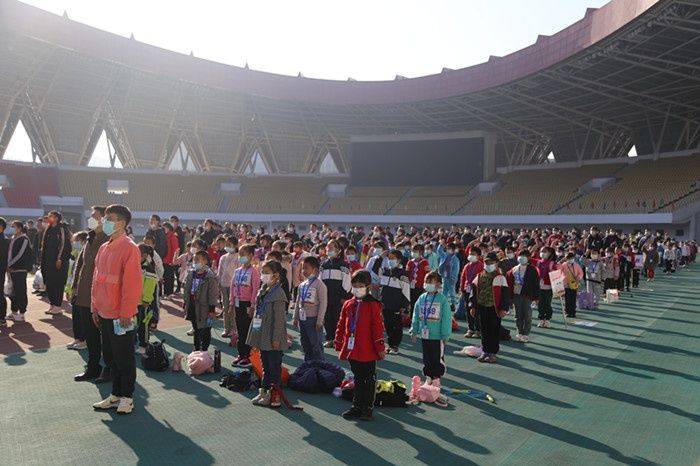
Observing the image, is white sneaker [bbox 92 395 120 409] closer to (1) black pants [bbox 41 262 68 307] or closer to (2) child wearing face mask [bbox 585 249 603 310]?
(1) black pants [bbox 41 262 68 307]

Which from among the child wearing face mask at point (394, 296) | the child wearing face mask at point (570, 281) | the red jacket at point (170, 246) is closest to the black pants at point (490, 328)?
the child wearing face mask at point (394, 296)

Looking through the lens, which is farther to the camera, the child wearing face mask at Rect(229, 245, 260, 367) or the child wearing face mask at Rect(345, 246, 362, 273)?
the child wearing face mask at Rect(345, 246, 362, 273)

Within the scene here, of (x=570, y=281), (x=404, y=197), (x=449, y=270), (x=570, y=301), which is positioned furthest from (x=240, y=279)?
(x=404, y=197)

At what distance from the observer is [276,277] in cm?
764

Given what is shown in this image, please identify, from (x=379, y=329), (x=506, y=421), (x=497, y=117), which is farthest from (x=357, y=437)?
(x=497, y=117)

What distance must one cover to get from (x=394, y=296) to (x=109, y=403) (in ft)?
17.6

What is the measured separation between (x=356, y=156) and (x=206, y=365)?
50.9 m

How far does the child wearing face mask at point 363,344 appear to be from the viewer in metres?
7.10

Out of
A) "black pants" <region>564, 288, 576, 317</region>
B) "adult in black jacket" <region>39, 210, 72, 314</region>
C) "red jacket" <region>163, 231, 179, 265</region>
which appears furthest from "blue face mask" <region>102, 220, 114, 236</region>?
"black pants" <region>564, 288, 576, 317</region>

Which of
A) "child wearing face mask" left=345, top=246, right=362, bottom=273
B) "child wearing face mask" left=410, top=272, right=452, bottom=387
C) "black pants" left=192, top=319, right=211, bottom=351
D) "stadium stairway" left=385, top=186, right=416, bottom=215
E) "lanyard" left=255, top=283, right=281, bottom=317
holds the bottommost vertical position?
"black pants" left=192, top=319, right=211, bottom=351

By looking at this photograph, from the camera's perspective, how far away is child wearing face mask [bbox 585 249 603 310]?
59.6ft

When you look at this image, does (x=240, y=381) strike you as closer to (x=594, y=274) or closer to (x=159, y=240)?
(x=159, y=240)

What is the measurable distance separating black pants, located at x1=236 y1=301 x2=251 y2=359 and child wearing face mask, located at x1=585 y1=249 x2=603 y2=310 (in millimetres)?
11947

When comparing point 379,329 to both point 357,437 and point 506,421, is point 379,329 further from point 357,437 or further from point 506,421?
point 506,421
